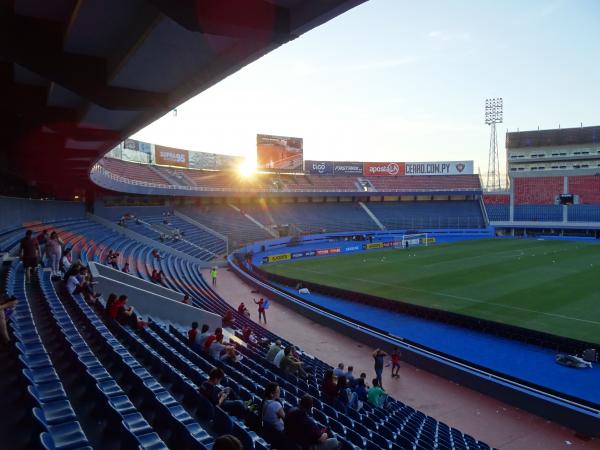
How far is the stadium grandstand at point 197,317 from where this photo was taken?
445 cm

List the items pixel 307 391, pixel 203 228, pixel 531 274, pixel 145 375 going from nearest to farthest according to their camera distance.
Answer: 1. pixel 145 375
2. pixel 307 391
3. pixel 531 274
4. pixel 203 228

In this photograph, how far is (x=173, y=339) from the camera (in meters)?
9.22

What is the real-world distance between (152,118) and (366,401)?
755cm

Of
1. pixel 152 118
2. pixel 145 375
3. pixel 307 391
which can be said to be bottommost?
pixel 307 391

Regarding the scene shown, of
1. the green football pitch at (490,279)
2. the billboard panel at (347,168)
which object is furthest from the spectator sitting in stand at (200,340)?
the billboard panel at (347,168)

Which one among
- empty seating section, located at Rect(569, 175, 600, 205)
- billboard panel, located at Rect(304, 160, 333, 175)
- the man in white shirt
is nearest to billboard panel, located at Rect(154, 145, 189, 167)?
billboard panel, located at Rect(304, 160, 333, 175)

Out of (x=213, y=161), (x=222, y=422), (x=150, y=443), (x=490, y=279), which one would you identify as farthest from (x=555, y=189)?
(x=150, y=443)

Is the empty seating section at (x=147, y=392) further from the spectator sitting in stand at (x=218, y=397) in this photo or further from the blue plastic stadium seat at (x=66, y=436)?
the spectator sitting in stand at (x=218, y=397)

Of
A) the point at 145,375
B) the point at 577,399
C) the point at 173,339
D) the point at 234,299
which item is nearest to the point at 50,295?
the point at 173,339

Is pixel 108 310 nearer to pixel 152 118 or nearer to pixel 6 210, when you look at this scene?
pixel 152 118

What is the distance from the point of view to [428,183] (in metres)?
68.6

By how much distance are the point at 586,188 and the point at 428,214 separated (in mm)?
20626

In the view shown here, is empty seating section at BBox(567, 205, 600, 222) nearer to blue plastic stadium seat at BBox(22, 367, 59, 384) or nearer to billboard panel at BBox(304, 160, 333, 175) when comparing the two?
billboard panel at BBox(304, 160, 333, 175)

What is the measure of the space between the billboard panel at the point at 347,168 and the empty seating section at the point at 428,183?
265cm
